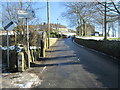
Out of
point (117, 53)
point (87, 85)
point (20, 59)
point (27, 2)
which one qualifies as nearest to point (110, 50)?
point (117, 53)

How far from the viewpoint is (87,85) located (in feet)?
13.8

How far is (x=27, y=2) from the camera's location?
996 centimetres

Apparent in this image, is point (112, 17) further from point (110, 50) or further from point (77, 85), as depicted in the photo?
point (77, 85)

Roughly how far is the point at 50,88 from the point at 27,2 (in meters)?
8.04

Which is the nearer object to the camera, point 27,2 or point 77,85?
point 77,85

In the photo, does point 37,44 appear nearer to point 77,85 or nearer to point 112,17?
point 77,85

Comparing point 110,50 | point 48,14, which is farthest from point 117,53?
point 48,14

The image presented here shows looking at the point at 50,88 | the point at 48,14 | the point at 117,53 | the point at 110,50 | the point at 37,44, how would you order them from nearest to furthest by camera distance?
1. the point at 50,88
2. the point at 117,53
3. the point at 110,50
4. the point at 37,44
5. the point at 48,14

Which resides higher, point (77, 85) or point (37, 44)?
point (37, 44)

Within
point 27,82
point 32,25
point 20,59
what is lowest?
point 27,82

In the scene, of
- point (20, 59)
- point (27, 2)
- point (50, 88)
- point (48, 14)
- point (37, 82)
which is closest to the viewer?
point (50, 88)

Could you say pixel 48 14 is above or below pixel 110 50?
above

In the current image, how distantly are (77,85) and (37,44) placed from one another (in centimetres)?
779

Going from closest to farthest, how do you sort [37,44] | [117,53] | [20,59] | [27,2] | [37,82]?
[37,82], [20,59], [117,53], [27,2], [37,44]
